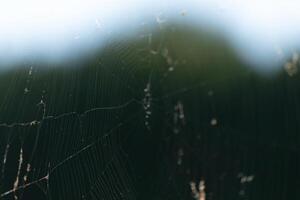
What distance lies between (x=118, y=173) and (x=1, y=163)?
0.56 metres

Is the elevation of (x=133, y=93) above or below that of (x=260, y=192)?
above

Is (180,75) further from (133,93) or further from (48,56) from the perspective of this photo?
(48,56)

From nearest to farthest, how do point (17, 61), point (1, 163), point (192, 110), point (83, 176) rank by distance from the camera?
point (192, 110) < point (83, 176) < point (1, 163) < point (17, 61)

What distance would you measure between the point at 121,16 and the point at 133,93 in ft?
1.10

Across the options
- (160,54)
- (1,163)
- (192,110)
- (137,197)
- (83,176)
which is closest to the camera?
(192,110)

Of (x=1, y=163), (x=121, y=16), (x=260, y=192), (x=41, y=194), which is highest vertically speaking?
(x=121, y=16)

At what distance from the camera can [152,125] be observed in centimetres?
168

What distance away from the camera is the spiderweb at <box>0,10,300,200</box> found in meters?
1.35

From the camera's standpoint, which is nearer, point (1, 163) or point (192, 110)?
point (192, 110)

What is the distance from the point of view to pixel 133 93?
5.96 feet

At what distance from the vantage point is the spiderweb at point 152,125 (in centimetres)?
135

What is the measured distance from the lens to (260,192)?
135 centimetres

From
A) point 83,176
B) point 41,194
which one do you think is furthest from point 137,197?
point 41,194

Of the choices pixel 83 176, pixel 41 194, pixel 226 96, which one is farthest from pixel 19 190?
pixel 226 96
